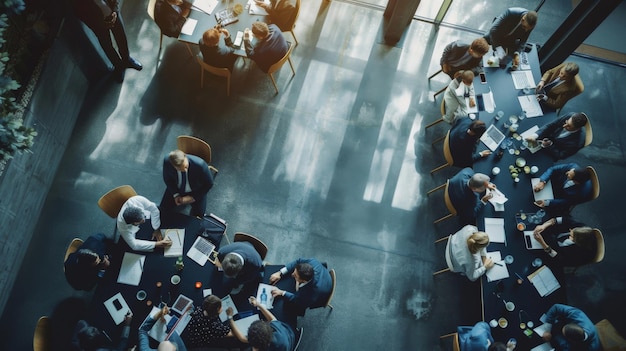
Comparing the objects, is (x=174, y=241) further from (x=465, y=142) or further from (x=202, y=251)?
(x=465, y=142)

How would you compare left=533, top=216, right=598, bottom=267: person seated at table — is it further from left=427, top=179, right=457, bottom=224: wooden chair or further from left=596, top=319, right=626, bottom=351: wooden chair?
left=427, top=179, right=457, bottom=224: wooden chair

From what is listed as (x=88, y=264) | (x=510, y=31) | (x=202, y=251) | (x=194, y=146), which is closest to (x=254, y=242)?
(x=202, y=251)

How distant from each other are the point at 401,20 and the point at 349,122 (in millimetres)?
2075

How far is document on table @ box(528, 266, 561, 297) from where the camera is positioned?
4691 millimetres

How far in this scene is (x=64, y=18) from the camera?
17.1 ft

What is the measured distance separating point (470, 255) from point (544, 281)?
99cm

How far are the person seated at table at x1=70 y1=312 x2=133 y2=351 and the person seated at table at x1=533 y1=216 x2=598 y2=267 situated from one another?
4.94m

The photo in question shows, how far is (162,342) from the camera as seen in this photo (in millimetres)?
3848

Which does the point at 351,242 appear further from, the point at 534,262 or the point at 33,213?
the point at 33,213

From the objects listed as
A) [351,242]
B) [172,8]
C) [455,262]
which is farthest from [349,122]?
[172,8]

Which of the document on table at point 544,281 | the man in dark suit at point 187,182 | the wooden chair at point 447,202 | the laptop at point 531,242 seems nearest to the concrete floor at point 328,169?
the wooden chair at point 447,202

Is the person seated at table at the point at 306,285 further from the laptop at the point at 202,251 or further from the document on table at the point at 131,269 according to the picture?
the document on table at the point at 131,269

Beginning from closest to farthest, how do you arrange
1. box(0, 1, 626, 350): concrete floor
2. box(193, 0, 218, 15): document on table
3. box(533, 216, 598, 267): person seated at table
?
box(533, 216, 598, 267): person seated at table < box(0, 1, 626, 350): concrete floor < box(193, 0, 218, 15): document on table

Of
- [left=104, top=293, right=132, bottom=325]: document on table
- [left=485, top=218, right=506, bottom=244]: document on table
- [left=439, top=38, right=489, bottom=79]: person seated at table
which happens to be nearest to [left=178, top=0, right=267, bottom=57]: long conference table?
[left=439, top=38, right=489, bottom=79]: person seated at table
